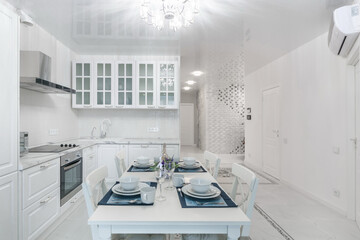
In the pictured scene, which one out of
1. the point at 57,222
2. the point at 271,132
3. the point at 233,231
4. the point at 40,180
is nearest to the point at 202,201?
the point at 233,231

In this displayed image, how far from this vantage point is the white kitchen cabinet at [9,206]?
1.56 metres

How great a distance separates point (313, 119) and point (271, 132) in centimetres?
130

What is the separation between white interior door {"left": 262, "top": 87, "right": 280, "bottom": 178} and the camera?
4223 millimetres

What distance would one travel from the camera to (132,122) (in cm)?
407

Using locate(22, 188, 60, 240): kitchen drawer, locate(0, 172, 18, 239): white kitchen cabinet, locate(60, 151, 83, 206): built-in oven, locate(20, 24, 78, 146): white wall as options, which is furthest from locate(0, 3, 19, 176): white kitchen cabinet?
locate(20, 24, 78, 146): white wall

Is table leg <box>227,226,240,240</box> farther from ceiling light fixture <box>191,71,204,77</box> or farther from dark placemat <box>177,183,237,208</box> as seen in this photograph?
ceiling light fixture <box>191,71,204,77</box>

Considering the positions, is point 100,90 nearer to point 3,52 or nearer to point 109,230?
point 3,52

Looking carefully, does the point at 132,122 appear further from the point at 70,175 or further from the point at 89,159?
the point at 70,175

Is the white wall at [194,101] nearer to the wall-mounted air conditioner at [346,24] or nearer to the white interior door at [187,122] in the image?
the white interior door at [187,122]

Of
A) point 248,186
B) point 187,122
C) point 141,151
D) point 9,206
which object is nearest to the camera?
point 248,186

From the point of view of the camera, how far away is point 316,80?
3102 mm

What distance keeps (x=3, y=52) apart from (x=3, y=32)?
0.51ft

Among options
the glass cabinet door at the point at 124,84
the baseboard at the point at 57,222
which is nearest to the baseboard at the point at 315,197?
the glass cabinet door at the point at 124,84

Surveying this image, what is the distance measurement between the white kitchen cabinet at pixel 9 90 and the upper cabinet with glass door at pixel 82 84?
2.00m
